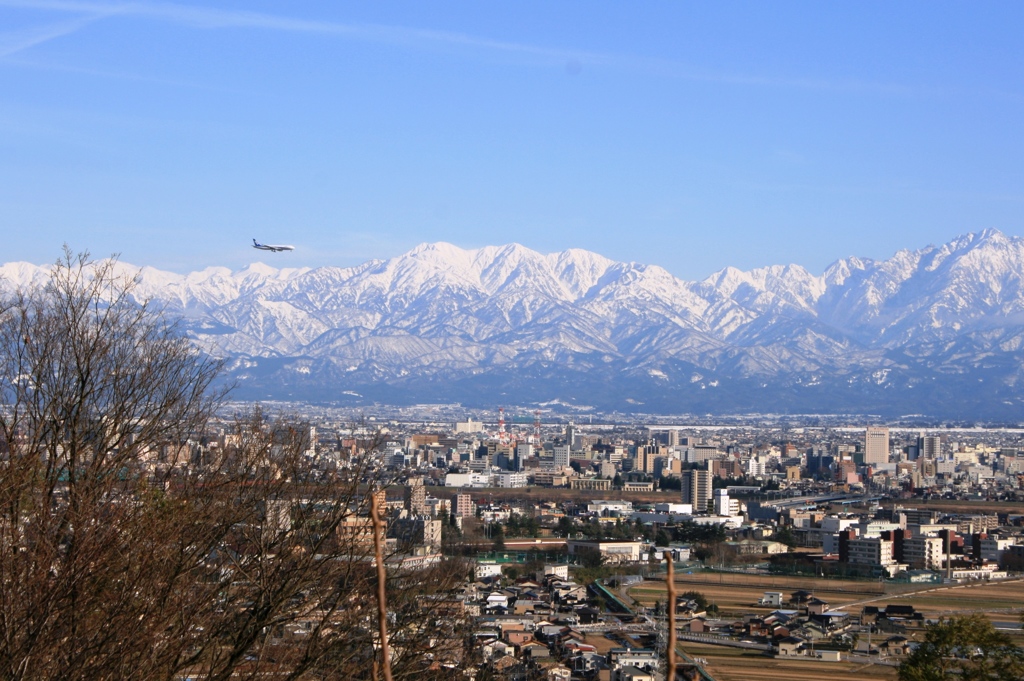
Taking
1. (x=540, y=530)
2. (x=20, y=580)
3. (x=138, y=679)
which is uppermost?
(x=20, y=580)

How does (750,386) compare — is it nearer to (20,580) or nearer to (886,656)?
(886,656)

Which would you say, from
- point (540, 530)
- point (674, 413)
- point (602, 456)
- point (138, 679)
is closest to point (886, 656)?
point (138, 679)

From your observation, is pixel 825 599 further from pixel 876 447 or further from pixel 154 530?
pixel 876 447

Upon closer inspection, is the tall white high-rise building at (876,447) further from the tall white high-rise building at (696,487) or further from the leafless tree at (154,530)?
the leafless tree at (154,530)

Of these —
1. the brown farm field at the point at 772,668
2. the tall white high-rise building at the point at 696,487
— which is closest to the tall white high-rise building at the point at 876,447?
the tall white high-rise building at the point at 696,487

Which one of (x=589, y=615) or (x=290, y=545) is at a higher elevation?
(x=290, y=545)

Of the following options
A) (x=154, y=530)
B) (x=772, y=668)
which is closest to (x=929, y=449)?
(x=772, y=668)

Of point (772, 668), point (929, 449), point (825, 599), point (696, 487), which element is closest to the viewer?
point (772, 668)
